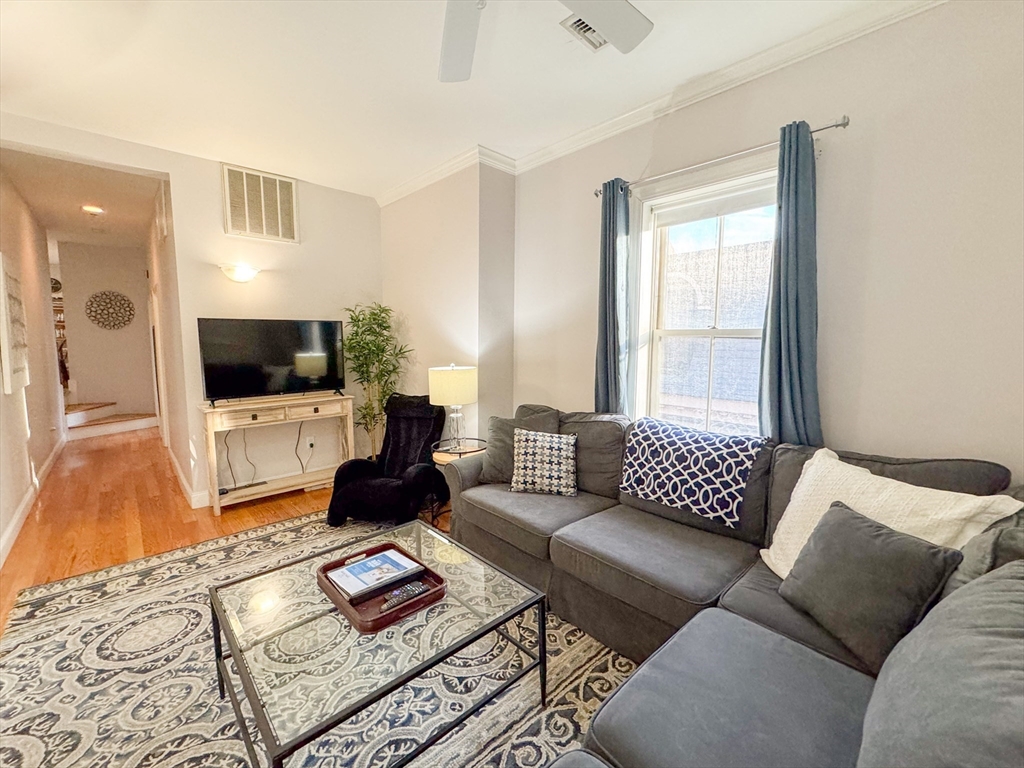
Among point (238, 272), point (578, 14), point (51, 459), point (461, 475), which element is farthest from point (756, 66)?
point (51, 459)

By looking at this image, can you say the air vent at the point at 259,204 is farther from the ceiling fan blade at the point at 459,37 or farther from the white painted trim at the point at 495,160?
the ceiling fan blade at the point at 459,37

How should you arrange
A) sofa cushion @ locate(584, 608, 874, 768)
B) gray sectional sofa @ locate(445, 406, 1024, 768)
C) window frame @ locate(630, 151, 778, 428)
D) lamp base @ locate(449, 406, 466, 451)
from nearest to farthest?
gray sectional sofa @ locate(445, 406, 1024, 768)
sofa cushion @ locate(584, 608, 874, 768)
window frame @ locate(630, 151, 778, 428)
lamp base @ locate(449, 406, 466, 451)

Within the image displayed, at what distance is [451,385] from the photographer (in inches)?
116

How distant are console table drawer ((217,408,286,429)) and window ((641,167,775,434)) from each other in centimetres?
282

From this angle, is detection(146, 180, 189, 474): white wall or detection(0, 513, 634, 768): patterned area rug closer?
detection(0, 513, 634, 768): patterned area rug

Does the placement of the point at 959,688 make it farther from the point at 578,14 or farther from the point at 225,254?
the point at 225,254

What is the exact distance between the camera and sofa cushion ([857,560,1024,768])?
64 cm

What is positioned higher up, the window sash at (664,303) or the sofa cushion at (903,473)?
the window sash at (664,303)

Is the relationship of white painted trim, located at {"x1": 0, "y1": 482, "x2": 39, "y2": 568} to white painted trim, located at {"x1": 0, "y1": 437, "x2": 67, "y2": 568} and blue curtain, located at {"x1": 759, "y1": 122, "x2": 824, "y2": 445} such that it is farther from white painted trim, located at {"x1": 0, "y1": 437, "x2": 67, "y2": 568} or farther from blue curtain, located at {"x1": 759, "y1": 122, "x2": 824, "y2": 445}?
blue curtain, located at {"x1": 759, "y1": 122, "x2": 824, "y2": 445}

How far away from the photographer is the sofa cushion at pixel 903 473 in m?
1.50

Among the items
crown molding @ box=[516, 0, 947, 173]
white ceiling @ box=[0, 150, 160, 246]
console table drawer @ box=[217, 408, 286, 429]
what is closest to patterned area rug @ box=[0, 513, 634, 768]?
console table drawer @ box=[217, 408, 286, 429]

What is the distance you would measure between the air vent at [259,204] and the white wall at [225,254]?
7 cm

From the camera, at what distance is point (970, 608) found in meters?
0.92

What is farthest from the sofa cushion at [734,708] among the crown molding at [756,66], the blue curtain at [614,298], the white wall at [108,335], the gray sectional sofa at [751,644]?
the white wall at [108,335]
